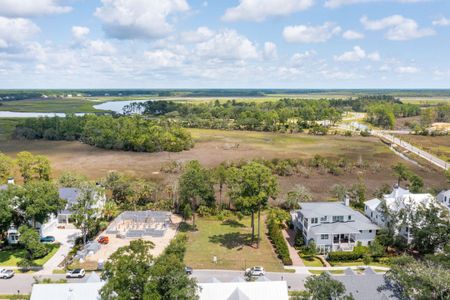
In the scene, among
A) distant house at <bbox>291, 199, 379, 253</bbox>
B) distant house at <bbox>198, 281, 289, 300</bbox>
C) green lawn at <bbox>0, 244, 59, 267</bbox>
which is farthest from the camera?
distant house at <bbox>291, 199, 379, 253</bbox>

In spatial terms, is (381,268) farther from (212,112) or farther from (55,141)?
(212,112)

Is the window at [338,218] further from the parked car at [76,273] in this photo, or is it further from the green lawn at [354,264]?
the parked car at [76,273]

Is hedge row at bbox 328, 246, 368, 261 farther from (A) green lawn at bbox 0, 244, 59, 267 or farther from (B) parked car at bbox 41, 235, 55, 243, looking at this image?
(B) parked car at bbox 41, 235, 55, 243

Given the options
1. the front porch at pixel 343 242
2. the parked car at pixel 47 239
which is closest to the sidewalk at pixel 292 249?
the front porch at pixel 343 242

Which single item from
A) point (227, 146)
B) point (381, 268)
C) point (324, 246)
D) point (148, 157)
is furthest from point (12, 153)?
point (381, 268)

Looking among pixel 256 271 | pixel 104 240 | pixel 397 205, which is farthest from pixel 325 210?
pixel 104 240

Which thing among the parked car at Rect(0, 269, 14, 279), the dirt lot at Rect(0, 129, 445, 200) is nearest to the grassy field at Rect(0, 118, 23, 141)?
the dirt lot at Rect(0, 129, 445, 200)

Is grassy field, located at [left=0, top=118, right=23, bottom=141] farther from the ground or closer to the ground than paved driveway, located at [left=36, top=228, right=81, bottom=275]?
farther from the ground
